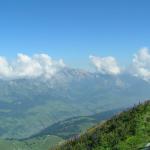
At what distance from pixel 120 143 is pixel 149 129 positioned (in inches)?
101

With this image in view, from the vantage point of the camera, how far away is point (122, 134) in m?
29.6

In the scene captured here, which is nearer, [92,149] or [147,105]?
→ [92,149]

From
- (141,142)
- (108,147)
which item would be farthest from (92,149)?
(141,142)

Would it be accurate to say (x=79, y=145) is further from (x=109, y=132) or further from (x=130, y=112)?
(x=130, y=112)

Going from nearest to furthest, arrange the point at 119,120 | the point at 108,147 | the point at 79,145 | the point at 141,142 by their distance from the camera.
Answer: the point at 141,142, the point at 108,147, the point at 79,145, the point at 119,120

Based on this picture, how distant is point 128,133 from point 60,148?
702 centimetres

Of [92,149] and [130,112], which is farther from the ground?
[130,112]

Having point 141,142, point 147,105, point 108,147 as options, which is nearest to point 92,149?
point 108,147

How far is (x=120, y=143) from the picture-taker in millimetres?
28188

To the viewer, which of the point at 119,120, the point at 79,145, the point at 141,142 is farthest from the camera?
the point at 119,120

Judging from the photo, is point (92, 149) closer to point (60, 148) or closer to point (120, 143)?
point (120, 143)

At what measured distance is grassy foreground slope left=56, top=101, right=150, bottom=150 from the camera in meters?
27.7

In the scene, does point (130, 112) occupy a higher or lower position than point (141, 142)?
higher

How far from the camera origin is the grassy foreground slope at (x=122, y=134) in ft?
90.9
